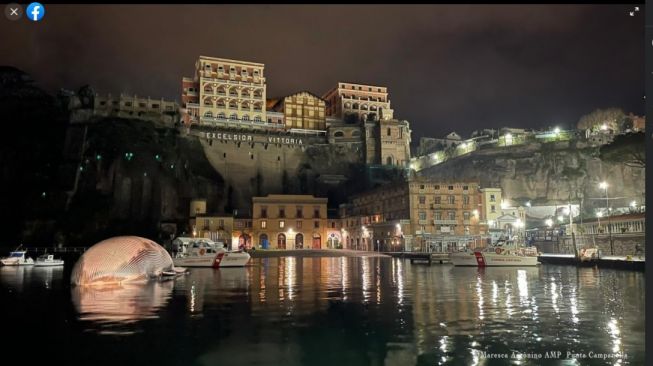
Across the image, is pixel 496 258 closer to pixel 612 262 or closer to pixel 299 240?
pixel 612 262

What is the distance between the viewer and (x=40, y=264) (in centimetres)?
4797

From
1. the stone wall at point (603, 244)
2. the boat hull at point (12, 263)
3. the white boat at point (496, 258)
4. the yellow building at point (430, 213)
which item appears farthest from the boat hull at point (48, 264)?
the stone wall at point (603, 244)

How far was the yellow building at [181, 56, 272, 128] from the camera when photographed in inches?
3907

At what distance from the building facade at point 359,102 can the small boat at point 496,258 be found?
244 feet

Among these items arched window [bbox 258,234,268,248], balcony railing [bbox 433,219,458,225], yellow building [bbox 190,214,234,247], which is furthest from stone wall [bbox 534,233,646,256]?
yellow building [bbox 190,214,234,247]

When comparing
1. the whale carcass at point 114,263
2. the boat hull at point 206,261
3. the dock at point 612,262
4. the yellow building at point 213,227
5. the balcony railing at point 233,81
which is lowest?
the dock at point 612,262

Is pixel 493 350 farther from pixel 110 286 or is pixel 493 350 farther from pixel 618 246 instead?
pixel 618 246

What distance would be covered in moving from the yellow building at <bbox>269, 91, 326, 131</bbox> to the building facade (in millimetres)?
7027

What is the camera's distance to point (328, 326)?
41.9ft

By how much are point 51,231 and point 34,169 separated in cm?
1500

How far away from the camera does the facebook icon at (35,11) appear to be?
24.0 ft

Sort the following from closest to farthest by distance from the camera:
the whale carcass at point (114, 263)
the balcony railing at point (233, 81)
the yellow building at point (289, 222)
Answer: the whale carcass at point (114, 263)
the yellow building at point (289, 222)
the balcony railing at point (233, 81)

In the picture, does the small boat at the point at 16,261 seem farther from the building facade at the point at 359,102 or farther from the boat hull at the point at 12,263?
the building facade at the point at 359,102

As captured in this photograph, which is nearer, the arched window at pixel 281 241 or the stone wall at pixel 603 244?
the stone wall at pixel 603 244
